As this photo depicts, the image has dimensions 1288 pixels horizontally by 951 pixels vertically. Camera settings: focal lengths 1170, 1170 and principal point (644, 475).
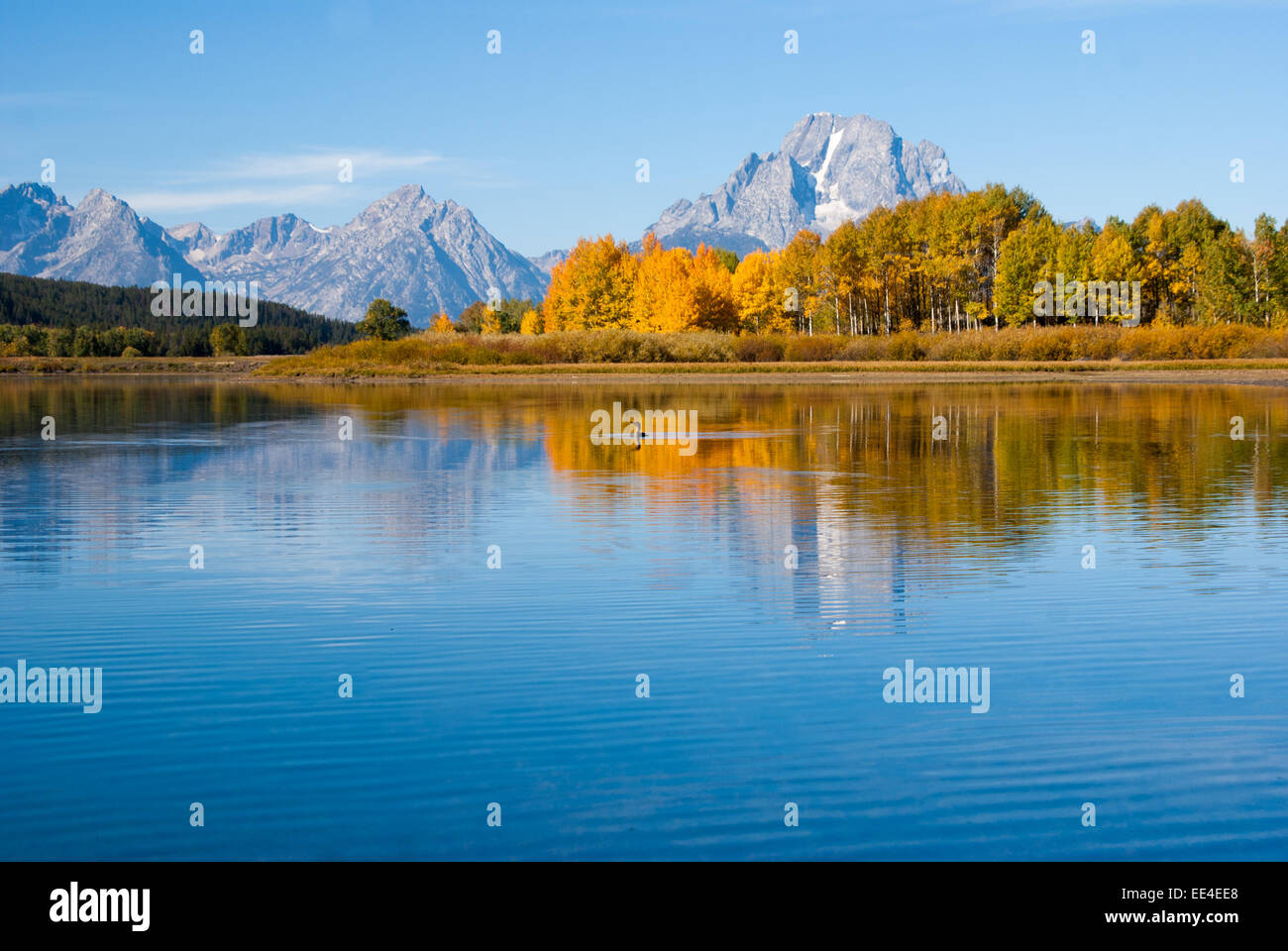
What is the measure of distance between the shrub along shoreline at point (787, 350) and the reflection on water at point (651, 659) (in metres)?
60.8

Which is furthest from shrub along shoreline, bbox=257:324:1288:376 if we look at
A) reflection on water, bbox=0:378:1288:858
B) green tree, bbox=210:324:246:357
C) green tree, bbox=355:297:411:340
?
green tree, bbox=210:324:246:357

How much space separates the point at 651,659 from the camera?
12516 millimetres

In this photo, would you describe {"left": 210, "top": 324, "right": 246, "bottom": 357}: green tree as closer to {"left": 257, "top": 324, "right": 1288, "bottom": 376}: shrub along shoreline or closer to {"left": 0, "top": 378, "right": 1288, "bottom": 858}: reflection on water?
{"left": 257, "top": 324, "right": 1288, "bottom": 376}: shrub along shoreline

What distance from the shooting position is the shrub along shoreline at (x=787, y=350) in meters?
83.9

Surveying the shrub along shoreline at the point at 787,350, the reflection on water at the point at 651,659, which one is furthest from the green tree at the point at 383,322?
the reflection on water at the point at 651,659

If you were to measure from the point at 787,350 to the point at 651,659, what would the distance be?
84170mm

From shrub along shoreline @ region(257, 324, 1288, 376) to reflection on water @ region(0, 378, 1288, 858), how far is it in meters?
60.8

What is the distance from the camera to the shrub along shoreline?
8388 centimetres

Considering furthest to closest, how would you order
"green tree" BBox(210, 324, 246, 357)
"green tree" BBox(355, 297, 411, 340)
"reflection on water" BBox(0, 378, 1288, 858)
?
"green tree" BBox(355, 297, 411, 340) → "green tree" BBox(210, 324, 246, 357) → "reflection on water" BBox(0, 378, 1288, 858)

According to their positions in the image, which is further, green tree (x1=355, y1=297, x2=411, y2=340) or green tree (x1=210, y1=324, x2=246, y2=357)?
green tree (x1=355, y1=297, x2=411, y2=340)

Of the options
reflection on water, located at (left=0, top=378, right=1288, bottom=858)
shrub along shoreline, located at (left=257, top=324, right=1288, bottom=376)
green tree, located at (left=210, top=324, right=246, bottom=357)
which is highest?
green tree, located at (left=210, top=324, right=246, bottom=357)

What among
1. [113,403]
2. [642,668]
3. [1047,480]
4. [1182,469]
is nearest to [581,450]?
[1047,480]

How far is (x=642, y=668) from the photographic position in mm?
12148
